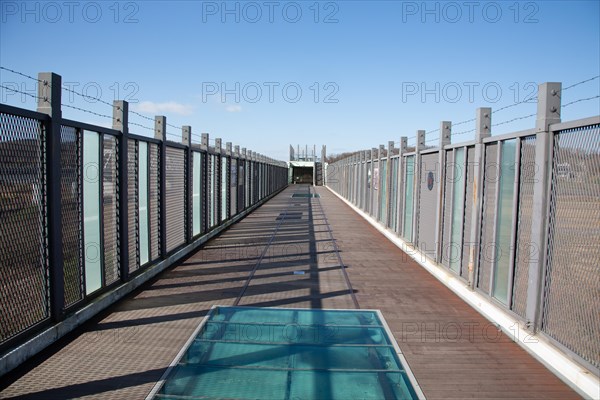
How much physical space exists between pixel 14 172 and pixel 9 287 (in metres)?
1.03

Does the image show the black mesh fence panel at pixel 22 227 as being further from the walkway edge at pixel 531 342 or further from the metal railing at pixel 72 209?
the walkway edge at pixel 531 342

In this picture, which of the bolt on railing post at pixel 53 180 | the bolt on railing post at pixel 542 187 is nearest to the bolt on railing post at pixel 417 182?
the bolt on railing post at pixel 542 187

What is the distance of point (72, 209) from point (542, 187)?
16.8ft

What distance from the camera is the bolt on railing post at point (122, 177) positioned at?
7.13 m

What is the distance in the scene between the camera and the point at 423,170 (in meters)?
10.3

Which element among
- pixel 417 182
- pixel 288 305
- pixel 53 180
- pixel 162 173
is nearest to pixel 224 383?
pixel 288 305

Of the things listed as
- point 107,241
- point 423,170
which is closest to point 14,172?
point 107,241

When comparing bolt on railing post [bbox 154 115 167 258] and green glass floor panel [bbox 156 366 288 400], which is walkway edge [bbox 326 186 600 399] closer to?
green glass floor panel [bbox 156 366 288 400]

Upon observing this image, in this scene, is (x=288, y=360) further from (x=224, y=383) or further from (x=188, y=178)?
(x=188, y=178)

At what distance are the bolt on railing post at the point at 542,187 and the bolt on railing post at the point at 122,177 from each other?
5338mm

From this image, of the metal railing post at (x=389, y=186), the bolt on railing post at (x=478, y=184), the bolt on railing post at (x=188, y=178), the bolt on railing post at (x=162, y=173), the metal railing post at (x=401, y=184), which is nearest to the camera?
the bolt on railing post at (x=478, y=184)

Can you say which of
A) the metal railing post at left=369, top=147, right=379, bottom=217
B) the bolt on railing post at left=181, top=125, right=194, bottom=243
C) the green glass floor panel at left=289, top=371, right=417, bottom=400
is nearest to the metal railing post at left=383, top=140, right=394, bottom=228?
the metal railing post at left=369, top=147, right=379, bottom=217

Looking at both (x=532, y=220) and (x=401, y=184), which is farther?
(x=401, y=184)

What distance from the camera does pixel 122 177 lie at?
715 cm
